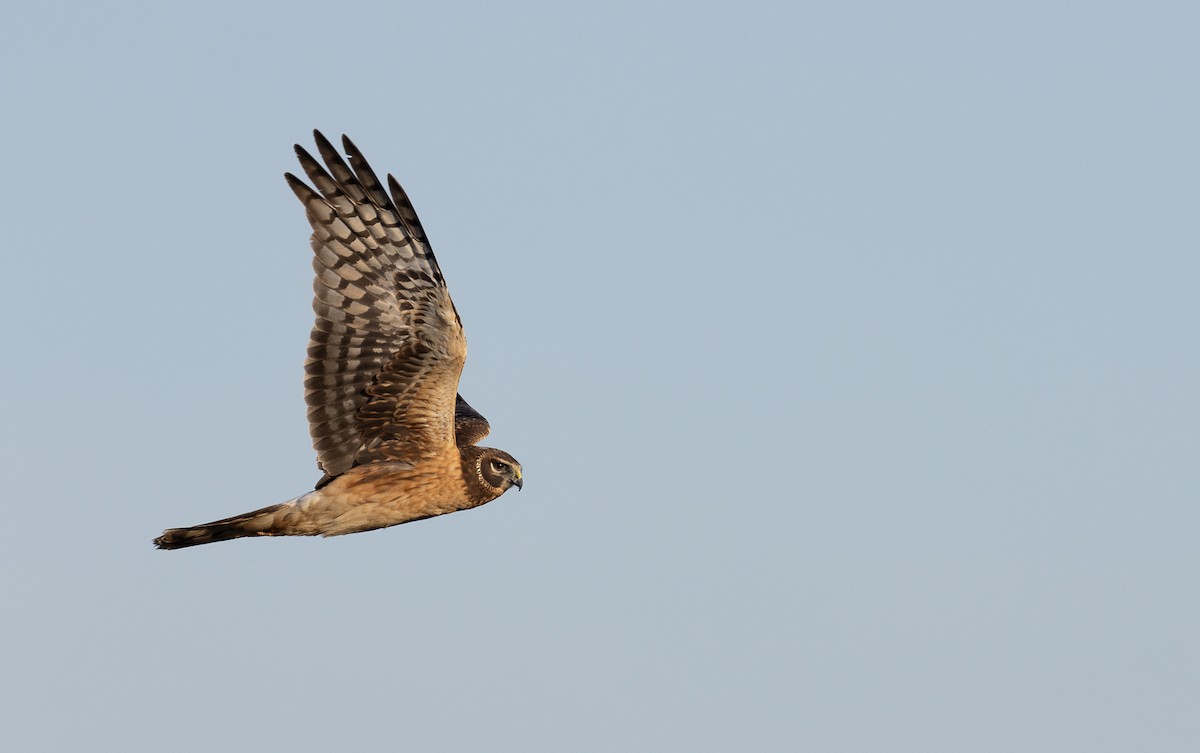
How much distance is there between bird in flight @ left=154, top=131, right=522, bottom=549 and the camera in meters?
12.8

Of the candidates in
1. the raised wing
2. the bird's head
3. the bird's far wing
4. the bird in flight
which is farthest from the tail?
the bird's far wing

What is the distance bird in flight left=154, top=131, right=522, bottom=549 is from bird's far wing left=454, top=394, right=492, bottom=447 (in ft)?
2.40

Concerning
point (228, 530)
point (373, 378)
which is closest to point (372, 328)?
point (373, 378)

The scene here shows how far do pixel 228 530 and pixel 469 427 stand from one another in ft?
8.85

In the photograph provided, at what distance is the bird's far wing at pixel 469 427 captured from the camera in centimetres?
1445

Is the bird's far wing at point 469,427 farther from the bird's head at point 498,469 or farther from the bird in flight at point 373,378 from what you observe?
the bird in flight at point 373,378

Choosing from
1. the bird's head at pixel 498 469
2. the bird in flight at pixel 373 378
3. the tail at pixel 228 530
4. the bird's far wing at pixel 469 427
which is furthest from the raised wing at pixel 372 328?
the bird's far wing at pixel 469 427

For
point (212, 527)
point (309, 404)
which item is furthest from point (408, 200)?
point (212, 527)

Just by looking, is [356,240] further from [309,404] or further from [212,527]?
[212,527]

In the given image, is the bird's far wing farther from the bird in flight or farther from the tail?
the tail

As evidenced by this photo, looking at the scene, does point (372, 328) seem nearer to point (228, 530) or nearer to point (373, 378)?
point (373, 378)

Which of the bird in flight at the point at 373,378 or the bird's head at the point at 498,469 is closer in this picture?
the bird in flight at the point at 373,378

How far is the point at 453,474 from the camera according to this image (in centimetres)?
1330

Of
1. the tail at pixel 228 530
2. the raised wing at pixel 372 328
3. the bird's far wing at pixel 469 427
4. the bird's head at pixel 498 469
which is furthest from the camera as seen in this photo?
the bird's far wing at pixel 469 427
